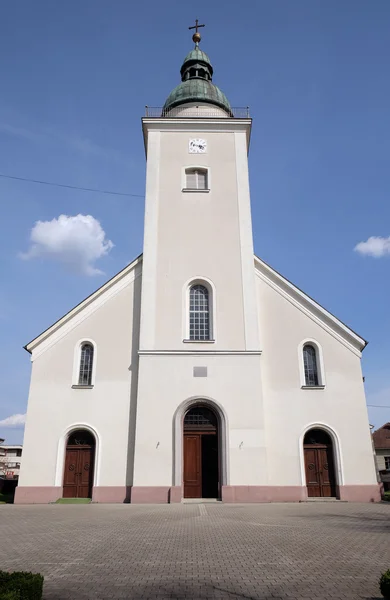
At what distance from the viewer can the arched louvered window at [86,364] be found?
21.6 m

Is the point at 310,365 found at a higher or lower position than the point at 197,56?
lower

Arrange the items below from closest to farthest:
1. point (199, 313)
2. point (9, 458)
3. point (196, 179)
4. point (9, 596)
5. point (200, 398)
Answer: point (9, 596)
point (200, 398)
point (199, 313)
point (196, 179)
point (9, 458)

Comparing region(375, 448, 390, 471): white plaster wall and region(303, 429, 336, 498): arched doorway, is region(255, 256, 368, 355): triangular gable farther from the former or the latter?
region(375, 448, 390, 471): white plaster wall

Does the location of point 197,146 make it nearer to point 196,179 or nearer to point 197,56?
point 196,179

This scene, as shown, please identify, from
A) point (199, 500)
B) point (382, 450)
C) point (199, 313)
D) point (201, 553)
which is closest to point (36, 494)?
point (199, 500)

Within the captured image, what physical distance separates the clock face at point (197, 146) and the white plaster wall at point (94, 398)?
903 centimetres

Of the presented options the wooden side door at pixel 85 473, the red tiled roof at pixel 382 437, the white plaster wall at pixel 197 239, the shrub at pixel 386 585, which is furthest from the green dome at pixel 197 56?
the red tiled roof at pixel 382 437

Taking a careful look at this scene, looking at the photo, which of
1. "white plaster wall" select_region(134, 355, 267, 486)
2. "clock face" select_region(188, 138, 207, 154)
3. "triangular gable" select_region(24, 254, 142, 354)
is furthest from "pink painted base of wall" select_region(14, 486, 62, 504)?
"clock face" select_region(188, 138, 207, 154)

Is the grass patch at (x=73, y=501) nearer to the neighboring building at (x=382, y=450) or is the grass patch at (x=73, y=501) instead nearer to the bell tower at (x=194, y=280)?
the bell tower at (x=194, y=280)

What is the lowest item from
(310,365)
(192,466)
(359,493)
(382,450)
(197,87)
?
(359,493)

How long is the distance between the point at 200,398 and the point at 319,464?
19.9 ft

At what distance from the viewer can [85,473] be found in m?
20.4

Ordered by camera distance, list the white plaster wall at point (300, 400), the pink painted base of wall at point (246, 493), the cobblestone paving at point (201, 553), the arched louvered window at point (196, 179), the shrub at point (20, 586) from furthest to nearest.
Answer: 1. the arched louvered window at point (196, 179)
2. the white plaster wall at point (300, 400)
3. the pink painted base of wall at point (246, 493)
4. the cobblestone paving at point (201, 553)
5. the shrub at point (20, 586)

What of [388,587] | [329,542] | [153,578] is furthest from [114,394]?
[388,587]
